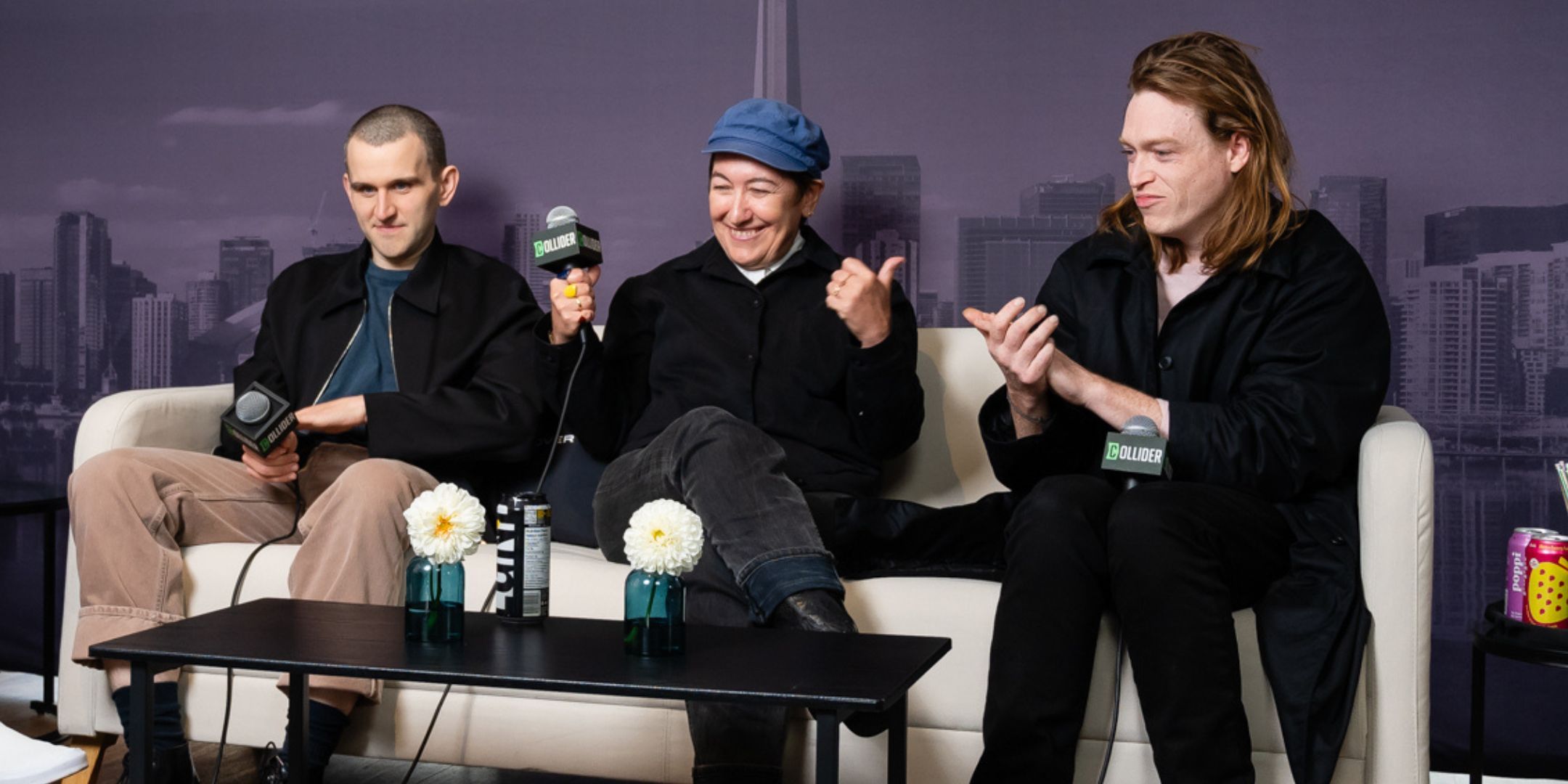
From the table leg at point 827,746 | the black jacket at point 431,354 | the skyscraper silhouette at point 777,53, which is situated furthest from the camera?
the skyscraper silhouette at point 777,53

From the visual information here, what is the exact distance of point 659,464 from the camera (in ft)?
7.09

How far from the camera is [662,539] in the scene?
1.63 metres

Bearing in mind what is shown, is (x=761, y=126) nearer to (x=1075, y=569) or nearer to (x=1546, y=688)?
(x=1075, y=569)

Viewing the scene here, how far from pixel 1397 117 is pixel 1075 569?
4.69 feet

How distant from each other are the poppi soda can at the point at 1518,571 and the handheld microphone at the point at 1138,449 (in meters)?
0.66

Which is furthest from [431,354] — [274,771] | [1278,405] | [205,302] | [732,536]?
[1278,405]

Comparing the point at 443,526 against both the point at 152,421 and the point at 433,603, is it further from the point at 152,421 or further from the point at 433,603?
the point at 152,421

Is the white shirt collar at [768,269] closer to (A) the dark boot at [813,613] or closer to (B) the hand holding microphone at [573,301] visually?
(B) the hand holding microphone at [573,301]

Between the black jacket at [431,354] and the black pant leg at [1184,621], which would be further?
the black jacket at [431,354]

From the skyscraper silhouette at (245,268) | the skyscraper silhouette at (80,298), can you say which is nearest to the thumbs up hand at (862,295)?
the skyscraper silhouette at (245,268)

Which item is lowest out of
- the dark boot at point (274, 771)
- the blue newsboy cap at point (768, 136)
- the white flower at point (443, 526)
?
the dark boot at point (274, 771)

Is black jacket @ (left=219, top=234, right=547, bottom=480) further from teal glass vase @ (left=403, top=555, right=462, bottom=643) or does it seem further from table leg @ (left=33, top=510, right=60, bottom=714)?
teal glass vase @ (left=403, top=555, right=462, bottom=643)

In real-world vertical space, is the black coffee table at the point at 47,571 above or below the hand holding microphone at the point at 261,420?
below

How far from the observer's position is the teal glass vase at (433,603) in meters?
1.66
